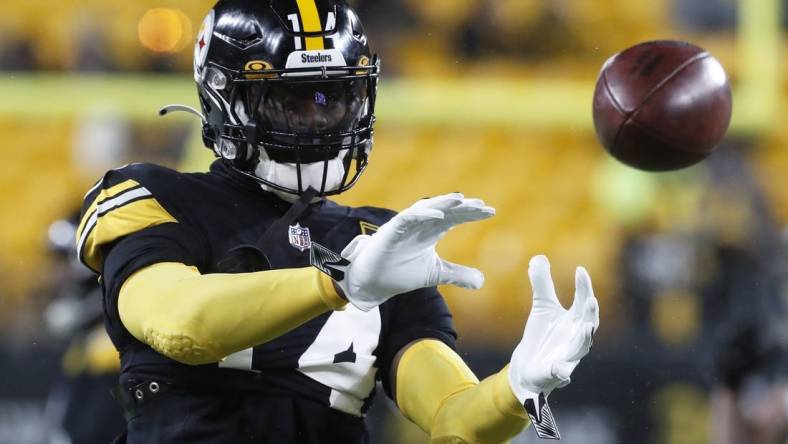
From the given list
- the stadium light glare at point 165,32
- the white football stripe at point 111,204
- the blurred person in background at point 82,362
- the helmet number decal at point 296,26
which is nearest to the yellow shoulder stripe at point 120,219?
the white football stripe at point 111,204

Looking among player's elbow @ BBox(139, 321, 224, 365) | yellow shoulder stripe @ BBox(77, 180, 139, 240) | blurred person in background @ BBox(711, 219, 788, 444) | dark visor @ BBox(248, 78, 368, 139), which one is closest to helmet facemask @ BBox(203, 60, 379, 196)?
dark visor @ BBox(248, 78, 368, 139)

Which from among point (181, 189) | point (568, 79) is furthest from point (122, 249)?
point (568, 79)

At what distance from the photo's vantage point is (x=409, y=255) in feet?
8.46

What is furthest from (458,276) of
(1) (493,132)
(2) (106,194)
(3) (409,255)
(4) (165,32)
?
(4) (165,32)

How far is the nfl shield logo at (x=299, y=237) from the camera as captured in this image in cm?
316

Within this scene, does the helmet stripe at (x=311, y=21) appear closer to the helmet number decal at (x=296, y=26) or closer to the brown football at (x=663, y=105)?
the helmet number decal at (x=296, y=26)

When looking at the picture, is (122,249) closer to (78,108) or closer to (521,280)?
(521,280)

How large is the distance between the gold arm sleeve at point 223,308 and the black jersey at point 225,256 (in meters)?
0.14

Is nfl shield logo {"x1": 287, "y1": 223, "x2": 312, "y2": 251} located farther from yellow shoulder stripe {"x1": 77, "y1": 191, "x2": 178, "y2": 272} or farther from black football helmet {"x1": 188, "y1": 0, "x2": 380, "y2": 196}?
yellow shoulder stripe {"x1": 77, "y1": 191, "x2": 178, "y2": 272}

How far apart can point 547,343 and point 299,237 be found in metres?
0.67

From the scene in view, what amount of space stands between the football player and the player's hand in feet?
0.20

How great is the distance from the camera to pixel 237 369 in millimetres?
3049

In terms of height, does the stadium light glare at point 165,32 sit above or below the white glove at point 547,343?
below

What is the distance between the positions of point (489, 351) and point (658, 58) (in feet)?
11.2
